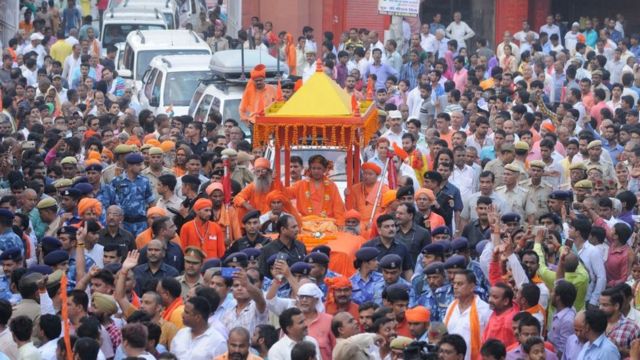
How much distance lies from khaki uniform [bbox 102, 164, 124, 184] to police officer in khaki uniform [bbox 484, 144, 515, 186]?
4006 mm

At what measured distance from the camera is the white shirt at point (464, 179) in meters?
18.1

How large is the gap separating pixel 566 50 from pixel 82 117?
11611mm

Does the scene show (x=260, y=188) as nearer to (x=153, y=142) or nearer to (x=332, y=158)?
(x=332, y=158)

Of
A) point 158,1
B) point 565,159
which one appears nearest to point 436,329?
point 565,159

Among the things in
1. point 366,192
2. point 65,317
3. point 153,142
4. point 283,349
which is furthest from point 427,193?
point 65,317

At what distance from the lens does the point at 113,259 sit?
13812mm

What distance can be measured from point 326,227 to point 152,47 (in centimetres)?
1231

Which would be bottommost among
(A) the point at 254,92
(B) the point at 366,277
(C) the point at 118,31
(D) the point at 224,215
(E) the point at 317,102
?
(C) the point at 118,31

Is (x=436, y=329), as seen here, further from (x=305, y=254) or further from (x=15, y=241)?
(x=15, y=241)

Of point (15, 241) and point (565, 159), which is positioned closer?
point (15, 241)

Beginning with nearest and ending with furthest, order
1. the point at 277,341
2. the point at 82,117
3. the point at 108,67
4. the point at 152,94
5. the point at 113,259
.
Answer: the point at 277,341 → the point at 113,259 → the point at 82,117 → the point at 152,94 → the point at 108,67

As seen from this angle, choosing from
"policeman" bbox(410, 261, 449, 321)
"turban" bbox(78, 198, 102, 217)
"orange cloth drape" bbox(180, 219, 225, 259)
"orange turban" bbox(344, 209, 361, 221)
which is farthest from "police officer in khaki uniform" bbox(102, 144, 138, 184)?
"policeman" bbox(410, 261, 449, 321)

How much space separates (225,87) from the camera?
21.9m

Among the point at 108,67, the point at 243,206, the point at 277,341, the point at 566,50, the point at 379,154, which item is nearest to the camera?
the point at 277,341
